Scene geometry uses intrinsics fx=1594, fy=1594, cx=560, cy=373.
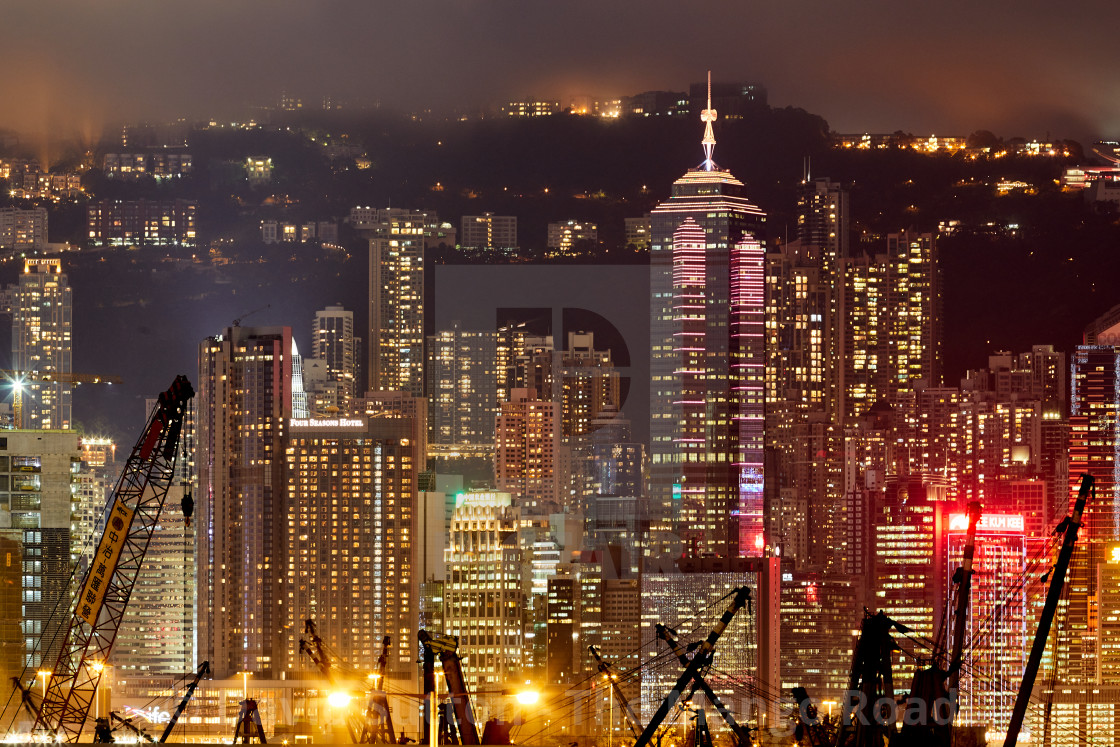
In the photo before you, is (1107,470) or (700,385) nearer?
(1107,470)

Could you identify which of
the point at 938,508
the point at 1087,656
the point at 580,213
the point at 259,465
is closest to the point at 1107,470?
the point at 938,508

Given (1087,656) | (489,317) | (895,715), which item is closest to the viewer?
(895,715)

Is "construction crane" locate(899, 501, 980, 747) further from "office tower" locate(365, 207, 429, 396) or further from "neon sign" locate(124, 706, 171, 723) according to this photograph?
"office tower" locate(365, 207, 429, 396)

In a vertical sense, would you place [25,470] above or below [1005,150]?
below

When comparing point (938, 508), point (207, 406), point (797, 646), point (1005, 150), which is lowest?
point (797, 646)

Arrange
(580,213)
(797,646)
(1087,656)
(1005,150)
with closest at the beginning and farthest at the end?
(1087,656) < (797,646) < (580,213) < (1005,150)

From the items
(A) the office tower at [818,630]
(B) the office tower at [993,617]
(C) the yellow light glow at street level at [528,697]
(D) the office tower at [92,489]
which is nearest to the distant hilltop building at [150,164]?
(D) the office tower at [92,489]

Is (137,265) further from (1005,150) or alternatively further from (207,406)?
→ (1005,150)

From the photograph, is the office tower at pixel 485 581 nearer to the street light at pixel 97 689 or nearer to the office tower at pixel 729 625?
the office tower at pixel 729 625
